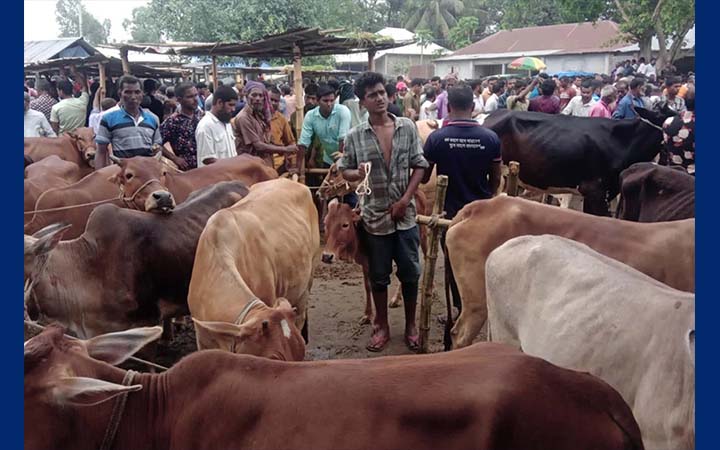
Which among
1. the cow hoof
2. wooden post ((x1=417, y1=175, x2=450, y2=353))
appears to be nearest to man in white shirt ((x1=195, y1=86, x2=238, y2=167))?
the cow hoof

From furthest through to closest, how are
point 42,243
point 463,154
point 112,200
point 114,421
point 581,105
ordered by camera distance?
point 581,105 < point 112,200 < point 463,154 < point 42,243 < point 114,421

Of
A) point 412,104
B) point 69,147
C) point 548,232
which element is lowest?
point 548,232

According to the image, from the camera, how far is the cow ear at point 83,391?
2.17 metres

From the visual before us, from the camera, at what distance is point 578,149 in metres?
8.06

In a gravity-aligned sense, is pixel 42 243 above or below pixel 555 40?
below

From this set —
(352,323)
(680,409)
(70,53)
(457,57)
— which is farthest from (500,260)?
(457,57)

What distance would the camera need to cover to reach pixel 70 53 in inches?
751

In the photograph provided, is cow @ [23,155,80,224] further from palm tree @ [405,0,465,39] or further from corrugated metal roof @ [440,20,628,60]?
palm tree @ [405,0,465,39]

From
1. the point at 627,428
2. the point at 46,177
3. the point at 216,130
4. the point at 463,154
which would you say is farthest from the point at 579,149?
the point at 627,428

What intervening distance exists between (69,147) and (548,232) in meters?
6.52

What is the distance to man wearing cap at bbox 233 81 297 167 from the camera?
755 cm

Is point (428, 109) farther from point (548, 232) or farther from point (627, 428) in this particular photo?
point (627, 428)

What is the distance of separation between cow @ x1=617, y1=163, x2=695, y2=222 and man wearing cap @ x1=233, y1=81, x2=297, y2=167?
403 cm

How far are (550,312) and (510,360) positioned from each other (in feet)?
4.09
